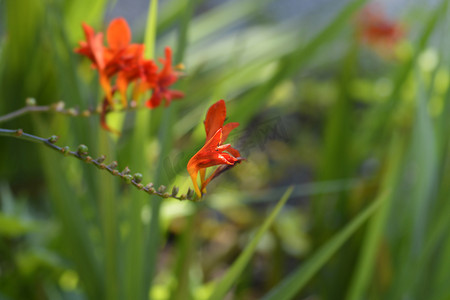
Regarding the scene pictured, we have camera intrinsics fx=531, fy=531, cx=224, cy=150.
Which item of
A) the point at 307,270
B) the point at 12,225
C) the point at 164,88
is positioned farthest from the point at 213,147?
the point at 12,225

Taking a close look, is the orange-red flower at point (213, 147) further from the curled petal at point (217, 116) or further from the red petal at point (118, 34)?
the red petal at point (118, 34)

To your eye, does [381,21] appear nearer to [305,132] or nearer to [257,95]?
[305,132]

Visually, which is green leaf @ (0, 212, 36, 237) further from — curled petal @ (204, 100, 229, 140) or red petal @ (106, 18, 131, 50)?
curled petal @ (204, 100, 229, 140)

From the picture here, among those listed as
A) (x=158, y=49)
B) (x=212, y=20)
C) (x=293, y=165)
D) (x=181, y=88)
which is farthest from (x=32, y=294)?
(x=293, y=165)

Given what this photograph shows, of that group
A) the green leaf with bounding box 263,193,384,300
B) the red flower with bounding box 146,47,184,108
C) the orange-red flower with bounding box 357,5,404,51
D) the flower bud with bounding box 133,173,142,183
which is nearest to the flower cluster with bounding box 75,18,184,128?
the red flower with bounding box 146,47,184,108

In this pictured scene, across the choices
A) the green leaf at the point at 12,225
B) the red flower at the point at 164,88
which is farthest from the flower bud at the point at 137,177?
the green leaf at the point at 12,225

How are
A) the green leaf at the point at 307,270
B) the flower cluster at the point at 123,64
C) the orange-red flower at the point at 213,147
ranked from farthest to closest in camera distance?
1. the green leaf at the point at 307,270
2. the flower cluster at the point at 123,64
3. the orange-red flower at the point at 213,147
